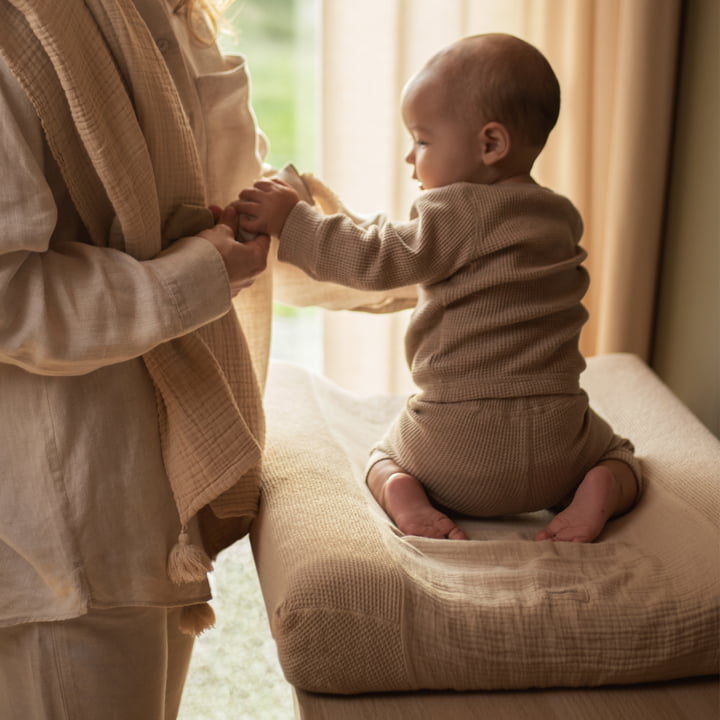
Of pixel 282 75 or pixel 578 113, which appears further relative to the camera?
pixel 282 75

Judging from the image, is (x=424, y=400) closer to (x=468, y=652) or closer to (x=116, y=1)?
(x=468, y=652)

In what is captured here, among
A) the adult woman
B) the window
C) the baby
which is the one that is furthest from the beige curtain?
the window

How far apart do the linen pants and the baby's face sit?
27.4 inches

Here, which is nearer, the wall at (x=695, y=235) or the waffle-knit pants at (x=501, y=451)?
the waffle-knit pants at (x=501, y=451)

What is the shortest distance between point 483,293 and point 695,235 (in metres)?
0.89

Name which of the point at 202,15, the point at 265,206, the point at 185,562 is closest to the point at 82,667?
the point at 185,562

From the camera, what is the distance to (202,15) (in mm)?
1255

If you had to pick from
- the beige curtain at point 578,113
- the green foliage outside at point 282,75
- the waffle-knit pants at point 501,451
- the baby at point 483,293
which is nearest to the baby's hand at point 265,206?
the baby at point 483,293

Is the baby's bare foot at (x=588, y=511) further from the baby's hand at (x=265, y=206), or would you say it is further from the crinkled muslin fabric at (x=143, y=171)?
the baby's hand at (x=265, y=206)

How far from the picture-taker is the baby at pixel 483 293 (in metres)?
1.31

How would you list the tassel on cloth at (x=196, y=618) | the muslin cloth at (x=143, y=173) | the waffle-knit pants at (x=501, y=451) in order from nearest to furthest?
the muslin cloth at (x=143, y=173) < the tassel on cloth at (x=196, y=618) < the waffle-knit pants at (x=501, y=451)

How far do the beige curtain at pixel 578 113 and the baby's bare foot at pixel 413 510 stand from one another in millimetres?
985

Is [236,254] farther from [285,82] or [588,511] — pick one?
[285,82]

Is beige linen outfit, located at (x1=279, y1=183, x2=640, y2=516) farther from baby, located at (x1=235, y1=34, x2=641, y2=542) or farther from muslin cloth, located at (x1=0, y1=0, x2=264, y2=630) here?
muslin cloth, located at (x1=0, y1=0, x2=264, y2=630)
